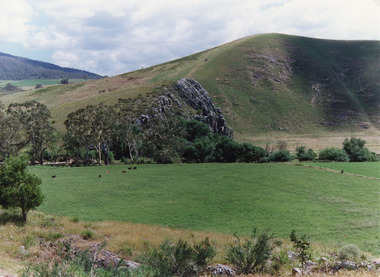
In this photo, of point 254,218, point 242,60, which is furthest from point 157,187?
point 242,60

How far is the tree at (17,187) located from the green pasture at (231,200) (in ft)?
25.2

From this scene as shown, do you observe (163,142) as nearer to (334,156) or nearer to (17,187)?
(334,156)

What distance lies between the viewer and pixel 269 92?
164 meters

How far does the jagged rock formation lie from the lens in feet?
341

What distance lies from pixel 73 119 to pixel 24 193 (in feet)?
170

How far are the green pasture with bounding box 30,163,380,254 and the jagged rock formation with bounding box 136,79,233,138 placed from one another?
1960 inches

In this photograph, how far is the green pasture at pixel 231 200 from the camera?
26.8 m

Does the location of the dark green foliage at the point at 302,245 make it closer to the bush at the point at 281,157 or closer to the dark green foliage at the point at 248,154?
the dark green foliage at the point at 248,154

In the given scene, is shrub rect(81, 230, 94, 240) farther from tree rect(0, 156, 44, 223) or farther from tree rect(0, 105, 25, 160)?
tree rect(0, 105, 25, 160)

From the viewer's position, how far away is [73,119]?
68.8 metres

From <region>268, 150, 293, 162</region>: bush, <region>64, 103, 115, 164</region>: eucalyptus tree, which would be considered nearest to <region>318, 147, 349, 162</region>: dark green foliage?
<region>268, 150, 293, 162</region>: bush

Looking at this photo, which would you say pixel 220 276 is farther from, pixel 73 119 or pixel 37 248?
pixel 73 119

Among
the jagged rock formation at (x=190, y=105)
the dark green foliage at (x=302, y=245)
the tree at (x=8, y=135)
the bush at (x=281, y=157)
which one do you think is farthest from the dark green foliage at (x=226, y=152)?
the dark green foliage at (x=302, y=245)

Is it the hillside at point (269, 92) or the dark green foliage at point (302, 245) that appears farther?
the hillside at point (269, 92)
